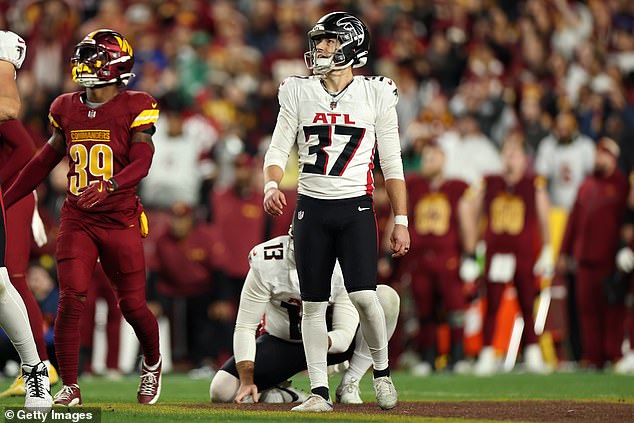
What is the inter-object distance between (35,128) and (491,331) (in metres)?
5.07

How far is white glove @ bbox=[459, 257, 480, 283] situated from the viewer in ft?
42.8

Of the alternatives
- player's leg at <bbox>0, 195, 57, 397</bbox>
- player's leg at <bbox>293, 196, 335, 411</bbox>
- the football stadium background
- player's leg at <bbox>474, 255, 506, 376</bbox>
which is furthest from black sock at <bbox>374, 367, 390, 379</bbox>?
player's leg at <bbox>474, 255, 506, 376</bbox>

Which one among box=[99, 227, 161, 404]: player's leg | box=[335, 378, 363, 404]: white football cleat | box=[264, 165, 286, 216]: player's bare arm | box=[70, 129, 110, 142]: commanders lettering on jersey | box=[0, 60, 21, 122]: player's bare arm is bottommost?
box=[335, 378, 363, 404]: white football cleat

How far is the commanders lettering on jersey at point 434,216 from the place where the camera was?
1259cm

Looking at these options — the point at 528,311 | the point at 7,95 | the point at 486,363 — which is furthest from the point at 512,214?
the point at 7,95

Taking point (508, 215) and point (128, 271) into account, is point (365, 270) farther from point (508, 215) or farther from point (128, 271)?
point (508, 215)

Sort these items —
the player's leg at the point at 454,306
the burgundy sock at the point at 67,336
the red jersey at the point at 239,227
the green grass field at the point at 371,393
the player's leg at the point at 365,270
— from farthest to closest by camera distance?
the red jersey at the point at 239,227, the player's leg at the point at 454,306, the burgundy sock at the point at 67,336, the player's leg at the point at 365,270, the green grass field at the point at 371,393

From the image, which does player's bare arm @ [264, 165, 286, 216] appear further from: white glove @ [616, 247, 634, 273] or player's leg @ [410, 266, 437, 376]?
white glove @ [616, 247, 634, 273]

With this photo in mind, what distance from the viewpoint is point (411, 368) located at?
42.5 ft

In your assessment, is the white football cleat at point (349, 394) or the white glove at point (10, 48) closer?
the white glove at point (10, 48)

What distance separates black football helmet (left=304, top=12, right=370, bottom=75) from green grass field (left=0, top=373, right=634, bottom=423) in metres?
1.82

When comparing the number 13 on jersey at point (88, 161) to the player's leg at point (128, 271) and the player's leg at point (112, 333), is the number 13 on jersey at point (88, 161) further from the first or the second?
the player's leg at point (112, 333)

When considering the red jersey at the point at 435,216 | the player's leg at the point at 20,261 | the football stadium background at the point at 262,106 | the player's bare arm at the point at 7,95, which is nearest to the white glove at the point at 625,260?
the football stadium background at the point at 262,106

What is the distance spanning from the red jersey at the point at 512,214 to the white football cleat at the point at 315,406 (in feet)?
19.7
